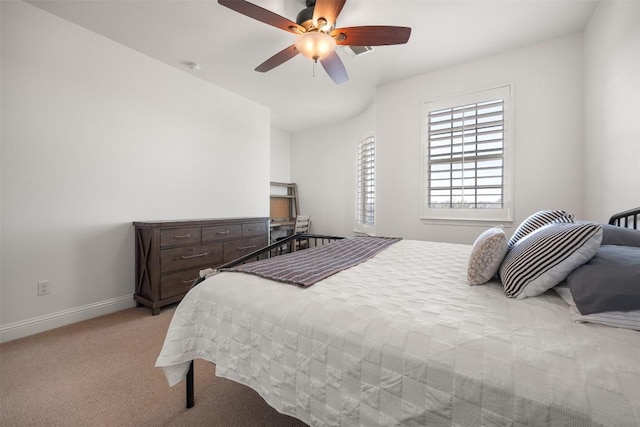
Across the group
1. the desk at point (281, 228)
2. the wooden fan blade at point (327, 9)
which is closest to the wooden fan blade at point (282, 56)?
the wooden fan blade at point (327, 9)

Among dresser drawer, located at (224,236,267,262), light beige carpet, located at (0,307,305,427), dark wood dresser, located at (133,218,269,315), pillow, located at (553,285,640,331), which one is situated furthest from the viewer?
dresser drawer, located at (224,236,267,262)

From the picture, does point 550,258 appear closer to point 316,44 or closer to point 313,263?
point 313,263

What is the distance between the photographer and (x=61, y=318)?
7.38 feet

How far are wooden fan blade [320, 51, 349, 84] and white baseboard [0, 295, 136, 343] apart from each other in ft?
9.93

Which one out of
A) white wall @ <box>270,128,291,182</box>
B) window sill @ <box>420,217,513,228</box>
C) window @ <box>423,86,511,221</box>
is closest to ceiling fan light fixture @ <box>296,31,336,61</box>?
window @ <box>423,86,511,221</box>

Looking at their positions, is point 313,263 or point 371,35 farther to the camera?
point 371,35

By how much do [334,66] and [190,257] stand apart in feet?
7.76

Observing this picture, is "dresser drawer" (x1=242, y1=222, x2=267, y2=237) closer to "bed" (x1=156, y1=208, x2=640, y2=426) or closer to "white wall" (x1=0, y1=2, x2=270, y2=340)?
"white wall" (x1=0, y1=2, x2=270, y2=340)

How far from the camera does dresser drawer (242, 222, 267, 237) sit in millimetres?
3342

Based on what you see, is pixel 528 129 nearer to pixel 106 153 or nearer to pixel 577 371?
pixel 577 371

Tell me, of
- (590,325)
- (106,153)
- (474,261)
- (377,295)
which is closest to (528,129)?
(474,261)

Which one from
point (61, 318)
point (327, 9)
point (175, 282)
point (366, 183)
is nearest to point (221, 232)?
point (175, 282)

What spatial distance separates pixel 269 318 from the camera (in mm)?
983

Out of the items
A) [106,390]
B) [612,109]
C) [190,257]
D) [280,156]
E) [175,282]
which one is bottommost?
[106,390]
